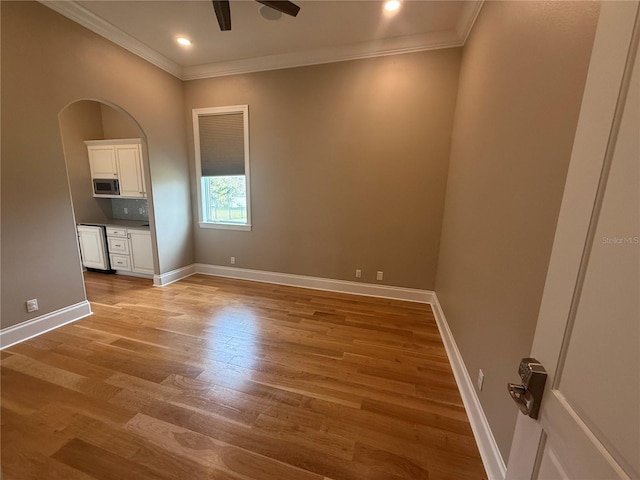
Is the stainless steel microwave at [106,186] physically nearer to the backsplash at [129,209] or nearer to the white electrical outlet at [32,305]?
the backsplash at [129,209]

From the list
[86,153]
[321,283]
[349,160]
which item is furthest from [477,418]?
[86,153]

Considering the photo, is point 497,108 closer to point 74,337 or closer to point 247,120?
point 247,120

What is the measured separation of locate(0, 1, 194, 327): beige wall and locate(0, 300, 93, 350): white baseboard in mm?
62

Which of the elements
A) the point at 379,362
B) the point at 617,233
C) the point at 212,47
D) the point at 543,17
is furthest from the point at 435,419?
the point at 212,47

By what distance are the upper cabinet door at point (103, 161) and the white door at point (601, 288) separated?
18.4ft

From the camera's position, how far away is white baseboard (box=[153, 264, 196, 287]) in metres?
3.86

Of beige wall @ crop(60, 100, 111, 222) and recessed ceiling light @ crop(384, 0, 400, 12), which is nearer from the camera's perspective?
recessed ceiling light @ crop(384, 0, 400, 12)

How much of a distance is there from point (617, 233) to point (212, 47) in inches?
161

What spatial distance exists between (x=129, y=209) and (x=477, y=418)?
5.95 m

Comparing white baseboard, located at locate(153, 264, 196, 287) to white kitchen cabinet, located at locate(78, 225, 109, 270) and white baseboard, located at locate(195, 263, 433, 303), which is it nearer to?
white baseboard, located at locate(195, 263, 433, 303)

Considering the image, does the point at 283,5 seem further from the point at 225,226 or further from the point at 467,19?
the point at 225,226

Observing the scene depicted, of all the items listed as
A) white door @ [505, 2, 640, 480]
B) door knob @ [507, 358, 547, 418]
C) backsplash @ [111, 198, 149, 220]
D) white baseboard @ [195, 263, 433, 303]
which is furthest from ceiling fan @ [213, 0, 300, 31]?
backsplash @ [111, 198, 149, 220]

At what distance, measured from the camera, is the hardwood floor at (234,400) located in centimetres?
141

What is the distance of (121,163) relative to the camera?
4.30 meters
